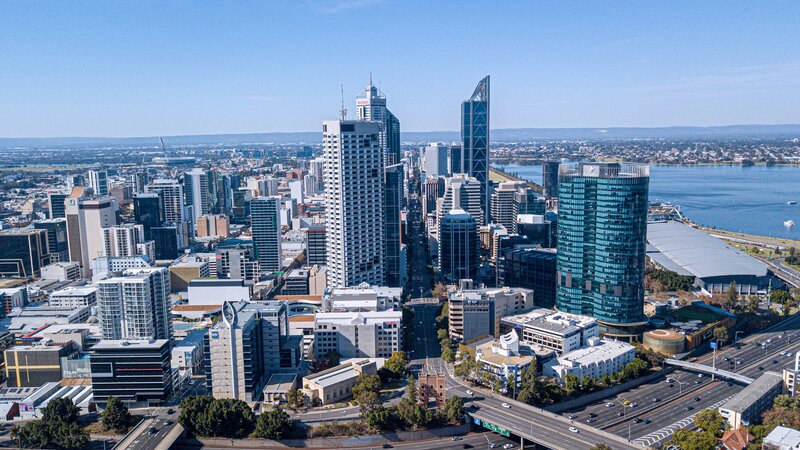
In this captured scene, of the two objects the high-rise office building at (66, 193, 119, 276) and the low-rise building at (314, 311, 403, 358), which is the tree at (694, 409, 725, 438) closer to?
the low-rise building at (314, 311, 403, 358)

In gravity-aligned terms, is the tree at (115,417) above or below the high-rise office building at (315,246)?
below

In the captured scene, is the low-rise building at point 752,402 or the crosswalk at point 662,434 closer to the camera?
the low-rise building at point 752,402

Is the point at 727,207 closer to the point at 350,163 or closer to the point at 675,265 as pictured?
the point at 675,265

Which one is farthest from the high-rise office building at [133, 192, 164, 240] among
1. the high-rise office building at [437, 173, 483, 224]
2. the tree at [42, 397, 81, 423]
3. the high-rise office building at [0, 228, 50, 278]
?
the tree at [42, 397, 81, 423]

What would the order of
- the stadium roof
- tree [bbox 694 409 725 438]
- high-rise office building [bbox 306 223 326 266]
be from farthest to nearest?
high-rise office building [bbox 306 223 326 266]
the stadium roof
tree [bbox 694 409 725 438]

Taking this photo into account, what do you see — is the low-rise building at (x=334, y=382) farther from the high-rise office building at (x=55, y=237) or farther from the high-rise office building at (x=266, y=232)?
the high-rise office building at (x=55, y=237)

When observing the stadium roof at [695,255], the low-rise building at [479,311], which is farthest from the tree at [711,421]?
the stadium roof at [695,255]
